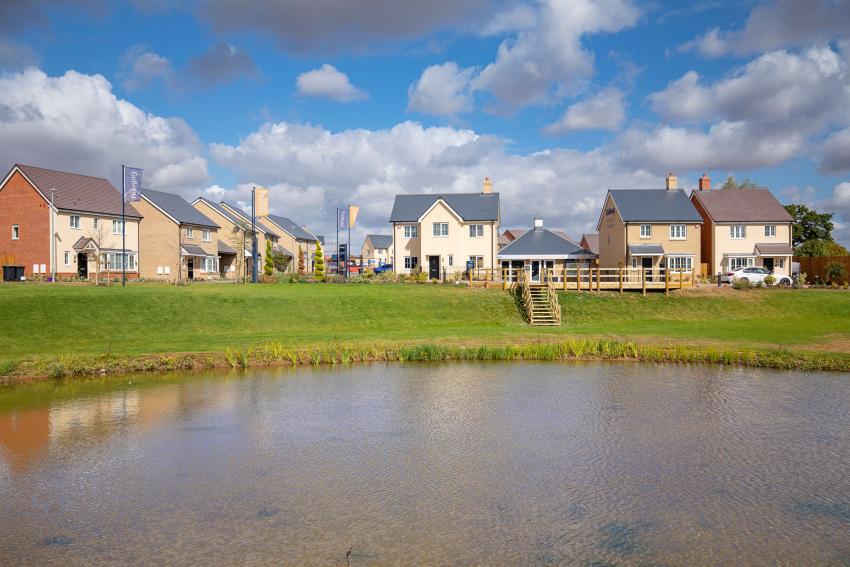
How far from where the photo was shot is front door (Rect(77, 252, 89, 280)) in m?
52.5

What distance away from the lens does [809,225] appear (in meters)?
76.5

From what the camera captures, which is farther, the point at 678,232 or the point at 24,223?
the point at 678,232

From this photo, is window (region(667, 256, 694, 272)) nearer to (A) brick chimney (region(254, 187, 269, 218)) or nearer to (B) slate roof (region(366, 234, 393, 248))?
(A) brick chimney (region(254, 187, 269, 218))

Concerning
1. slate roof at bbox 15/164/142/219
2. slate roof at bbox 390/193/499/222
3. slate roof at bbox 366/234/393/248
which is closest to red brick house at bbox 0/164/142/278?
slate roof at bbox 15/164/142/219

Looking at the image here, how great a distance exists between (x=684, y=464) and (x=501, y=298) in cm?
2782

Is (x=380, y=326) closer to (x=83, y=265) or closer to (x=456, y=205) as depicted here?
(x=456, y=205)

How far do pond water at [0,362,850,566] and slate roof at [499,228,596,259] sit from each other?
41.0 metres

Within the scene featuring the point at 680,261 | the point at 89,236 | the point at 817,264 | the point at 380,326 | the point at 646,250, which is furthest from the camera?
the point at 817,264

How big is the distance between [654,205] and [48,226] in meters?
48.9

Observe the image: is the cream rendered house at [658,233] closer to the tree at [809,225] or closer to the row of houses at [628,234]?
the row of houses at [628,234]

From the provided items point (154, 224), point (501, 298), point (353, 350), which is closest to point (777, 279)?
point (501, 298)

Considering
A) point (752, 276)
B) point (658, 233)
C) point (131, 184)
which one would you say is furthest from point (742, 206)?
point (131, 184)

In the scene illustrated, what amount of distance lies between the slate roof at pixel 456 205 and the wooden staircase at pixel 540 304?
1794cm

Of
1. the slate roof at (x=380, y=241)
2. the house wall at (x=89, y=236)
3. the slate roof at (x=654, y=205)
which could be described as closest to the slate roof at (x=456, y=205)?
the slate roof at (x=654, y=205)
